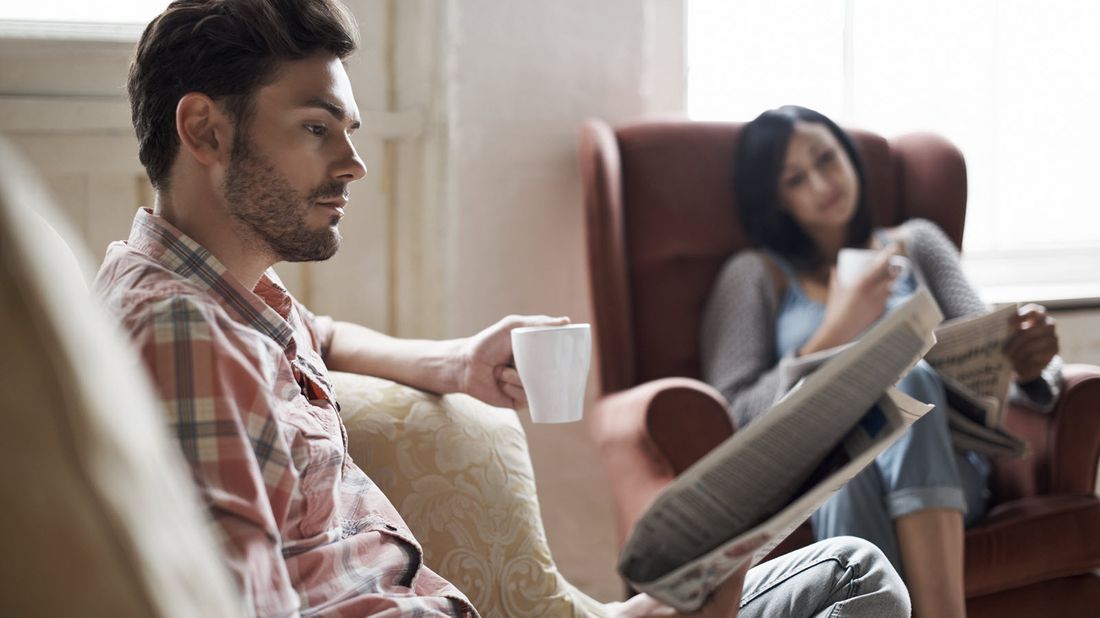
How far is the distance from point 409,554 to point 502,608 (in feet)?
0.84

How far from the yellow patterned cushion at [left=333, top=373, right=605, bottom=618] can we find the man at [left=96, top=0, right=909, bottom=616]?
0.13 metres

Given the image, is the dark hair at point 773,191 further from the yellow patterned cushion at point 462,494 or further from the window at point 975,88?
the yellow patterned cushion at point 462,494

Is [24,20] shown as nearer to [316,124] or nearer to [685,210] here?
[316,124]

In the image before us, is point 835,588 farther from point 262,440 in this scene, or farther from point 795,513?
point 262,440

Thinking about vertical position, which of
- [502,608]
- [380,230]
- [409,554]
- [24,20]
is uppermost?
[24,20]

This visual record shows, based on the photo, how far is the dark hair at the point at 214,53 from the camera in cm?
101

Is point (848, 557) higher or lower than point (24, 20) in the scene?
lower

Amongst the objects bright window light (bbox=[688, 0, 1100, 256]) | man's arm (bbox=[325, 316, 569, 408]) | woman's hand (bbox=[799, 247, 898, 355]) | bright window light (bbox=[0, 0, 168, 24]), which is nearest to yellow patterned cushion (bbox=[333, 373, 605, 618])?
man's arm (bbox=[325, 316, 569, 408])

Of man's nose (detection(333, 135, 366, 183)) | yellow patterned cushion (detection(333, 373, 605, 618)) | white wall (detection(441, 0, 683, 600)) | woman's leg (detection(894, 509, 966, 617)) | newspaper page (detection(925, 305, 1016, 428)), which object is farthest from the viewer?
white wall (detection(441, 0, 683, 600))

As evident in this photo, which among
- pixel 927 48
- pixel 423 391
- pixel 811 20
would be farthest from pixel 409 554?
pixel 927 48

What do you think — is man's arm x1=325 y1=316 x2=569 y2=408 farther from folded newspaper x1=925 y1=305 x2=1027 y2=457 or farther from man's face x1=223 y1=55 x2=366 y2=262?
folded newspaper x1=925 y1=305 x2=1027 y2=457

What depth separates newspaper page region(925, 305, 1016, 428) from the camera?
1.83 meters

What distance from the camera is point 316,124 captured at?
1057mm

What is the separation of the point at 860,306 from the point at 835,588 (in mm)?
873
